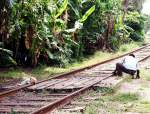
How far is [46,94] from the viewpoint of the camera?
11.5 meters

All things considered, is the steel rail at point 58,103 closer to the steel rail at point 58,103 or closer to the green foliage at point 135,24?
the steel rail at point 58,103

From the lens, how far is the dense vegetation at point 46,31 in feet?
52.4

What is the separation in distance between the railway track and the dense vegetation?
2.24m

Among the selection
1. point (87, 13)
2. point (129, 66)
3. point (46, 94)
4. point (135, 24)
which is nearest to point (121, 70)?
point (129, 66)

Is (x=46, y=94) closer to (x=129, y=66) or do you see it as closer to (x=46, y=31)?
(x=129, y=66)

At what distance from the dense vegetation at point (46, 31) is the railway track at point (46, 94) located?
2.24m

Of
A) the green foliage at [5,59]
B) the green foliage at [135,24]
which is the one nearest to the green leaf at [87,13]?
the green foliage at [5,59]

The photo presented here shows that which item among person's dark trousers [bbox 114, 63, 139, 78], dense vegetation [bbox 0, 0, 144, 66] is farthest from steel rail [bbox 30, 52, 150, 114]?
dense vegetation [bbox 0, 0, 144, 66]

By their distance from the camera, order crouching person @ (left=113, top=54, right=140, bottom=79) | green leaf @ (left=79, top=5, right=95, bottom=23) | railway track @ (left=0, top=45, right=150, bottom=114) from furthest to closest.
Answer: green leaf @ (left=79, top=5, right=95, bottom=23) → crouching person @ (left=113, top=54, right=140, bottom=79) → railway track @ (left=0, top=45, right=150, bottom=114)

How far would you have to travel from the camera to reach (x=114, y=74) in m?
15.5

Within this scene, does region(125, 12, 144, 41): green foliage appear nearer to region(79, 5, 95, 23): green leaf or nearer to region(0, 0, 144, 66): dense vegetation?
region(0, 0, 144, 66): dense vegetation

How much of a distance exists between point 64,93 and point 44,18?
6308 millimetres

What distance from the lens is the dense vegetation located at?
16.0 metres

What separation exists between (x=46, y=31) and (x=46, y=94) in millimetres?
6089
